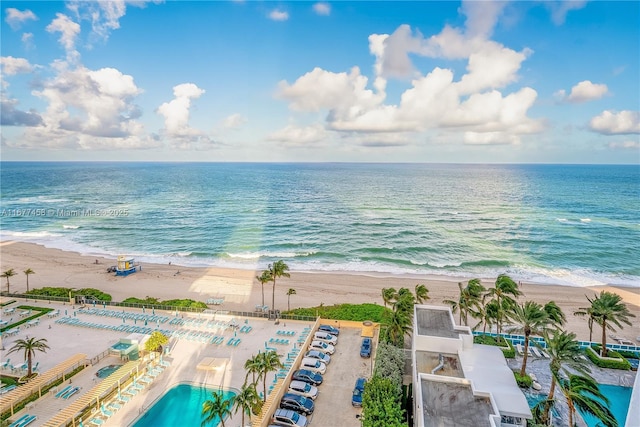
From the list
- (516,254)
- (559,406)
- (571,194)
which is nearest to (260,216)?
(516,254)

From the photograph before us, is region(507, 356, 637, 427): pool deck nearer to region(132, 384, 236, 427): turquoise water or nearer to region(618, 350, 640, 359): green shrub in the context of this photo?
region(618, 350, 640, 359): green shrub

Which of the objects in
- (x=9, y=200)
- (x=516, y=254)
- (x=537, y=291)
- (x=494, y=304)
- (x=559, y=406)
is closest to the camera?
(x=559, y=406)

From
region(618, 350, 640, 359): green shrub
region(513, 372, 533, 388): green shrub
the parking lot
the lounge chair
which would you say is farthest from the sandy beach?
region(513, 372, 533, 388): green shrub

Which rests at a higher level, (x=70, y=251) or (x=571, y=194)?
(x=571, y=194)

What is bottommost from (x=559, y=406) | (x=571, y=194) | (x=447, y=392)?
(x=559, y=406)

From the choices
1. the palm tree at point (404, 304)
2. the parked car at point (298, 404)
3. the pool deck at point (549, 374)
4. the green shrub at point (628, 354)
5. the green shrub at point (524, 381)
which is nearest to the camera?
the parked car at point (298, 404)

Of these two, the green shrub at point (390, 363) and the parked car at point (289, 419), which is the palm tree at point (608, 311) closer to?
the green shrub at point (390, 363)

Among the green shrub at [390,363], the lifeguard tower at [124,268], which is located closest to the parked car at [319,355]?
the green shrub at [390,363]

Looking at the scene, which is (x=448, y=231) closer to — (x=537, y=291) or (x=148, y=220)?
(x=537, y=291)
